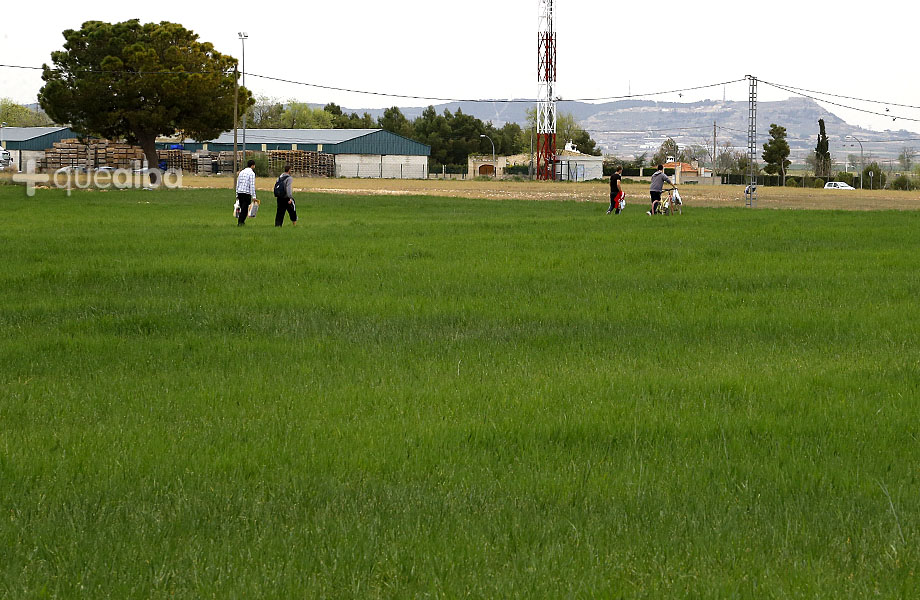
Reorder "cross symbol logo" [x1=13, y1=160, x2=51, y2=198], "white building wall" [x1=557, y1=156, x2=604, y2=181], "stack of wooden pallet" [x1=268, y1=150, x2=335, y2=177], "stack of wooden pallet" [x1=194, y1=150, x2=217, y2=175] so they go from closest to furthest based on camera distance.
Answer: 1. "cross symbol logo" [x1=13, y1=160, x2=51, y2=198]
2. "stack of wooden pallet" [x1=194, y1=150, x2=217, y2=175]
3. "stack of wooden pallet" [x1=268, y1=150, x2=335, y2=177]
4. "white building wall" [x1=557, y1=156, x2=604, y2=181]

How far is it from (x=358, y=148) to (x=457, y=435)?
377ft

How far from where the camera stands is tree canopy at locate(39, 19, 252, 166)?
71.9 m

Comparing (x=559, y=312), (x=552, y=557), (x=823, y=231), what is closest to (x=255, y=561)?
(x=552, y=557)

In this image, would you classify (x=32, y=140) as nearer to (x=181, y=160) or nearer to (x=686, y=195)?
(x=181, y=160)

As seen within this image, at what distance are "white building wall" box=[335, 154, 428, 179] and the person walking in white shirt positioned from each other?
90.0 m

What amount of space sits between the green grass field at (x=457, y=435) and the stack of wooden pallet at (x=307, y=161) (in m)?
99.7

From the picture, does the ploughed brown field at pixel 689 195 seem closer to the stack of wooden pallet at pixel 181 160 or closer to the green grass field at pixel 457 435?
the green grass field at pixel 457 435

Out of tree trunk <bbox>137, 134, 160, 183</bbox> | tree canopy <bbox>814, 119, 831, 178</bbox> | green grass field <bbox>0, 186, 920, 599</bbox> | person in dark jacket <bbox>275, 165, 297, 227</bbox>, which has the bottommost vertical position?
green grass field <bbox>0, 186, 920, 599</bbox>

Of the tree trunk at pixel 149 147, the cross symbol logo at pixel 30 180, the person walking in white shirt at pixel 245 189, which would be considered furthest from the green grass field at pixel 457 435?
the tree trunk at pixel 149 147

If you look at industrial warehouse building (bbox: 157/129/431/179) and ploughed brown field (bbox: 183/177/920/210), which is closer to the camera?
ploughed brown field (bbox: 183/177/920/210)

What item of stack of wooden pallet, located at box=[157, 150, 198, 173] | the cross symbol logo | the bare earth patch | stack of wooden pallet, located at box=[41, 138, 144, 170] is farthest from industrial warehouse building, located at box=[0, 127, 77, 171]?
the bare earth patch

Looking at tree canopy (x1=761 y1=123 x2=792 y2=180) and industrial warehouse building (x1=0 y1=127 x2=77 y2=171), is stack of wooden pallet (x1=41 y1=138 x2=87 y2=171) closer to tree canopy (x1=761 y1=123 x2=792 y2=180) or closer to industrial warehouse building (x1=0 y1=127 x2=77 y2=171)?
industrial warehouse building (x1=0 y1=127 x2=77 y2=171)

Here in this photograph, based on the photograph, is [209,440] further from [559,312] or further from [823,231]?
[823,231]

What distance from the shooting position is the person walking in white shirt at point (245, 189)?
27.4 metres
